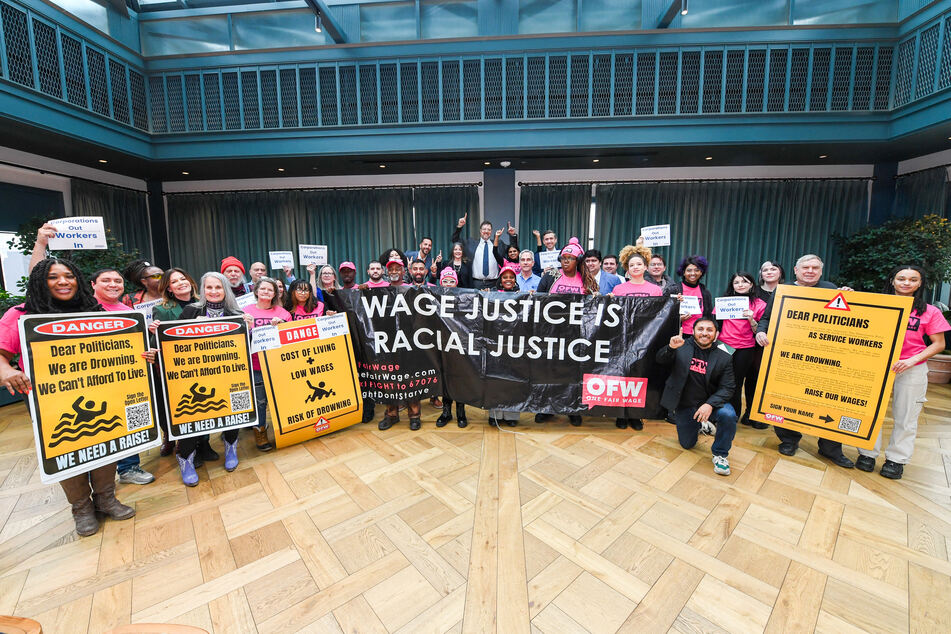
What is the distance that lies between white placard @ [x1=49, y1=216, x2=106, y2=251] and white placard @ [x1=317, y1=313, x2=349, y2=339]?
175 centimetres

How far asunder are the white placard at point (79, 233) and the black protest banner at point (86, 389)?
1330mm

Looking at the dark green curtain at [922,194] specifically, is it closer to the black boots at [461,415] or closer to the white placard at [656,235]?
the white placard at [656,235]

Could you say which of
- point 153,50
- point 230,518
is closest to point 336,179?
point 153,50

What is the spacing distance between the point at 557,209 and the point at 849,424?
5.54 meters

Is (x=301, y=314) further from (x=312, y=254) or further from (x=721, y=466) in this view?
(x=721, y=466)

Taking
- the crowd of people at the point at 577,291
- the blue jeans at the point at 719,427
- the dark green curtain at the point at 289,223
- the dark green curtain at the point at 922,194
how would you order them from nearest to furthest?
the crowd of people at the point at 577,291, the blue jeans at the point at 719,427, the dark green curtain at the point at 922,194, the dark green curtain at the point at 289,223

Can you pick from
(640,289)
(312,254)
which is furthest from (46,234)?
(640,289)

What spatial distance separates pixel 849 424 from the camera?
2.51m

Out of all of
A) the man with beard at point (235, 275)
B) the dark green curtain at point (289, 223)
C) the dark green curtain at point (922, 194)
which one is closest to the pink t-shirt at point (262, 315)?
the man with beard at point (235, 275)

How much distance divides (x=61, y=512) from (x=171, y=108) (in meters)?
6.24

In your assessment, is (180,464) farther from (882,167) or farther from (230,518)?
(882,167)

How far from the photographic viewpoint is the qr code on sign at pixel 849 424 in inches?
97.7

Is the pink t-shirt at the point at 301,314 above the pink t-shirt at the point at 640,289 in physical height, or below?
below

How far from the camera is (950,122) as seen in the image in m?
4.46
